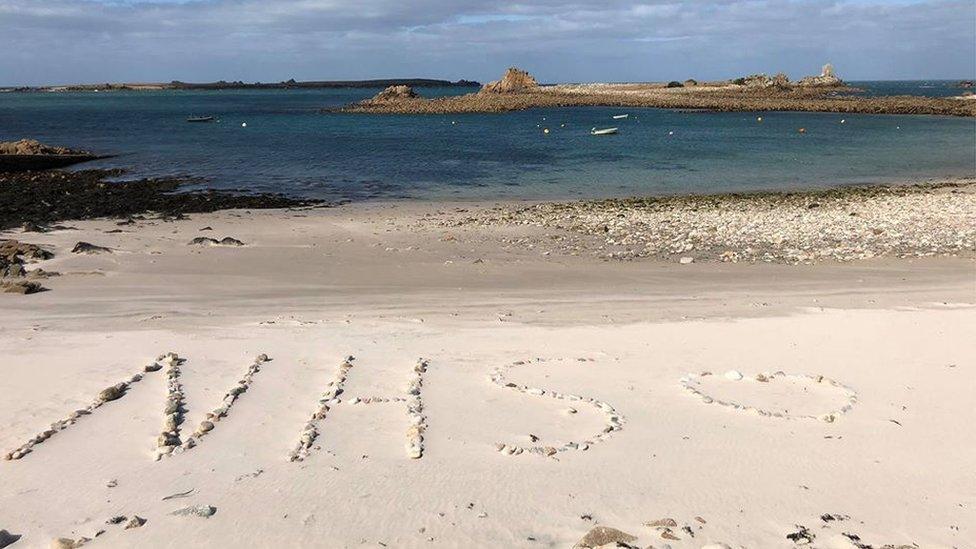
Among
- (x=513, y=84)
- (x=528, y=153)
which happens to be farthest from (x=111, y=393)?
(x=513, y=84)

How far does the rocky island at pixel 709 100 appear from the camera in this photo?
83.5 metres

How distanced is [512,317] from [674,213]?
10935 mm

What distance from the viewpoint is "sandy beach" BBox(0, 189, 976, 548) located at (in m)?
4.84

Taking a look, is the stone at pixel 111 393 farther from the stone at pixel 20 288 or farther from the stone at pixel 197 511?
the stone at pixel 20 288

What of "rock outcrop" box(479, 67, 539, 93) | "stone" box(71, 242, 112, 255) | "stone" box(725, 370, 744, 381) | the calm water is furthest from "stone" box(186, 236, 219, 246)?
"rock outcrop" box(479, 67, 539, 93)

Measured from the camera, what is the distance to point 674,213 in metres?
20.3

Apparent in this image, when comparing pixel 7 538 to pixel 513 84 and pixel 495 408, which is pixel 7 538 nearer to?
pixel 495 408

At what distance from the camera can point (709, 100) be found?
96.9 meters

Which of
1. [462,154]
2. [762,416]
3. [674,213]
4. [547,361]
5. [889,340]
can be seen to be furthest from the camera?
[462,154]

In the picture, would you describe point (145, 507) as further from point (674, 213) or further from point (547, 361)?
point (674, 213)

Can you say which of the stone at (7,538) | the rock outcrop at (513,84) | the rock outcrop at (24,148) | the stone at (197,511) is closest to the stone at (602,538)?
the stone at (197,511)

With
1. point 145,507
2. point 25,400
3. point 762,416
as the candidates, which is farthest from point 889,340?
point 25,400

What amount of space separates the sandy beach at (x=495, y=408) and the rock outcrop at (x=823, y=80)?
131 m

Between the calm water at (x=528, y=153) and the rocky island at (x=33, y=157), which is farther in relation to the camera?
the rocky island at (x=33, y=157)
